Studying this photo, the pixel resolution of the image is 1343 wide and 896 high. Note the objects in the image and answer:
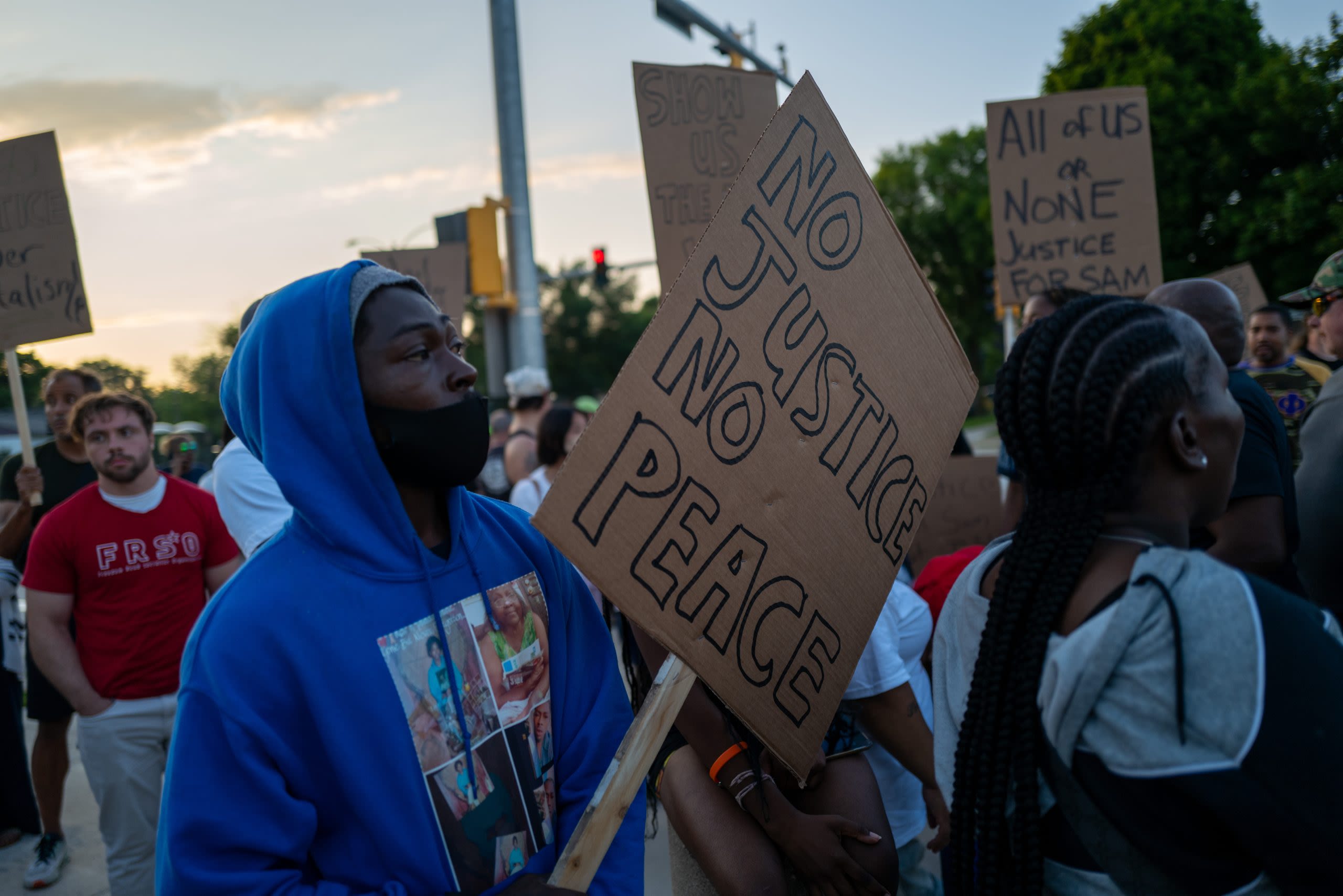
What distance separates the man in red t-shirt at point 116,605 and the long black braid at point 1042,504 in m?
3.15

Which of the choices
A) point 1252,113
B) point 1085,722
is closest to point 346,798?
point 1085,722

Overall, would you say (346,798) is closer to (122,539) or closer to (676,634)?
(676,634)

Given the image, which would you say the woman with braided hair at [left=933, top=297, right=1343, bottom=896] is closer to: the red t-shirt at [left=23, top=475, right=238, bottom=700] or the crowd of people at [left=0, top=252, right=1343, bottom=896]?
the crowd of people at [left=0, top=252, right=1343, bottom=896]

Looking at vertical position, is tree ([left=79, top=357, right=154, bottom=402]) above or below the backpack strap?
above

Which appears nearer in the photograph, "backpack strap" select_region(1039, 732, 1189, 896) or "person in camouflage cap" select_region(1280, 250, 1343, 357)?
"backpack strap" select_region(1039, 732, 1189, 896)

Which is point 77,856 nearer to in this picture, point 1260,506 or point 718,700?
point 718,700

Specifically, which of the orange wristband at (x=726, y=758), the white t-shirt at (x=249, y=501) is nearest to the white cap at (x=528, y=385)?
the white t-shirt at (x=249, y=501)

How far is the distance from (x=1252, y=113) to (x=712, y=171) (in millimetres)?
20588

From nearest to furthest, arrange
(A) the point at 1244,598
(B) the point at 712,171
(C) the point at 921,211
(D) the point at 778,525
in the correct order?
(A) the point at 1244,598
(D) the point at 778,525
(B) the point at 712,171
(C) the point at 921,211

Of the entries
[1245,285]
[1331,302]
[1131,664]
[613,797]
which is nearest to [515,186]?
[1245,285]

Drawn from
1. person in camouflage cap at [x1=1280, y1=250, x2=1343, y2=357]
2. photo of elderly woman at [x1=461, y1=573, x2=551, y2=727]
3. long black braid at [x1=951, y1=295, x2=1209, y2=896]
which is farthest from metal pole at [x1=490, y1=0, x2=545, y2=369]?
long black braid at [x1=951, y1=295, x2=1209, y2=896]

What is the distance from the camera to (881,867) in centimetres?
189

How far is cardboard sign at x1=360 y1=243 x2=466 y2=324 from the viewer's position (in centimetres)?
759

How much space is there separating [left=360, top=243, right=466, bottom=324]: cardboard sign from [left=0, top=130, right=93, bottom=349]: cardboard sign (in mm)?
3303
